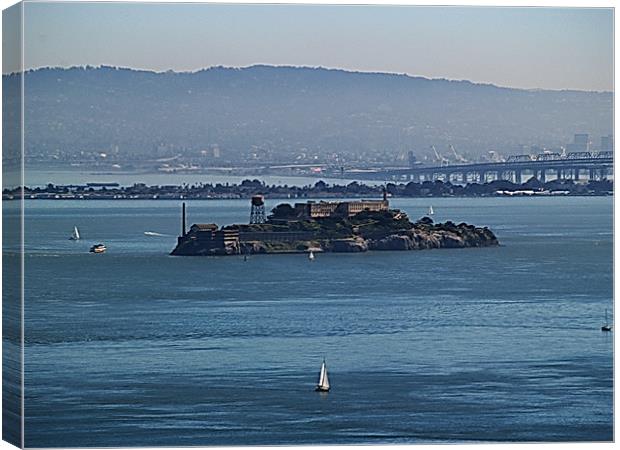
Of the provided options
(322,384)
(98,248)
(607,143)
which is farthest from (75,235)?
(607,143)

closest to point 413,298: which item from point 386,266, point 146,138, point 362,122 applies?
point 386,266

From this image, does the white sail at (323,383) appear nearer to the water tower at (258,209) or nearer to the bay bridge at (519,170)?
the water tower at (258,209)

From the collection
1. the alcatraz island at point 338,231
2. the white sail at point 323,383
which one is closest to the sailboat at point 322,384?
the white sail at point 323,383

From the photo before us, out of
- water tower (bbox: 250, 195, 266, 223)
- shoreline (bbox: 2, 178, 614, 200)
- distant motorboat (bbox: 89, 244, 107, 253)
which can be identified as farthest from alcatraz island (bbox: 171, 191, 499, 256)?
distant motorboat (bbox: 89, 244, 107, 253)

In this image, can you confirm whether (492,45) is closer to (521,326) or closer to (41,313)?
(521,326)

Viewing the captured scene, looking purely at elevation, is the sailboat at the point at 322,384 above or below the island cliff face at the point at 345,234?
below

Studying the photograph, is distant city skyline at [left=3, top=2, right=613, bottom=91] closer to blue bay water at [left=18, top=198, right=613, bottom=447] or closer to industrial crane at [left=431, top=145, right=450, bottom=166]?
industrial crane at [left=431, top=145, right=450, bottom=166]

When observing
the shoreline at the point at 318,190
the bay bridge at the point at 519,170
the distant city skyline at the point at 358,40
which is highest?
the distant city skyline at the point at 358,40
